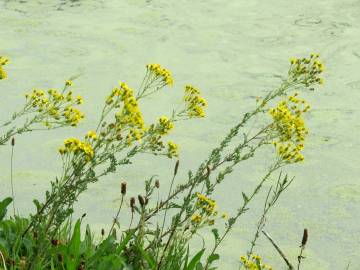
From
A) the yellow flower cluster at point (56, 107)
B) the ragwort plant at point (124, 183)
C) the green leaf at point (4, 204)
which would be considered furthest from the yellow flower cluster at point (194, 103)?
the green leaf at point (4, 204)

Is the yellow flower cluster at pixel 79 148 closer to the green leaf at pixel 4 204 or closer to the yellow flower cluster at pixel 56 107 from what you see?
the yellow flower cluster at pixel 56 107

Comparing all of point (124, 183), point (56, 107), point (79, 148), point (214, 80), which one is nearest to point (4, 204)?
point (56, 107)

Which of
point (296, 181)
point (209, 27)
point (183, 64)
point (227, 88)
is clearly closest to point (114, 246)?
point (296, 181)

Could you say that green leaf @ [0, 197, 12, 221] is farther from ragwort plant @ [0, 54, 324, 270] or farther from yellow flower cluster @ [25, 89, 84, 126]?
yellow flower cluster @ [25, 89, 84, 126]

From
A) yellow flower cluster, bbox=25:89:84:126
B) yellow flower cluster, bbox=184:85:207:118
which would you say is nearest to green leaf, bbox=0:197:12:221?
Answer: yellow flower cluster, bbox=25:89:84:126

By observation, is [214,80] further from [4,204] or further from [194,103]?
[194,103]

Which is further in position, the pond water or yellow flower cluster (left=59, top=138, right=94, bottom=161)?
the pond water

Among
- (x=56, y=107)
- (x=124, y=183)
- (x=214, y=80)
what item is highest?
(x=56, y=107)

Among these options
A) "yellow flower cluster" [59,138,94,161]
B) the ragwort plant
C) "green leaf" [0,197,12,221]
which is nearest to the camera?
"yellow flower cluster" [59,138,94,161]

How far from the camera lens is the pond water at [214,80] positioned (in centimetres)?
237

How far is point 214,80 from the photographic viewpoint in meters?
3.48

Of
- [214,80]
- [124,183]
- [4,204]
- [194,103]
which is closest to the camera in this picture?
[124,183]

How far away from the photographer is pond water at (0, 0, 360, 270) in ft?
7.77

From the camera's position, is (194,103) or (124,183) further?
(194,103)
